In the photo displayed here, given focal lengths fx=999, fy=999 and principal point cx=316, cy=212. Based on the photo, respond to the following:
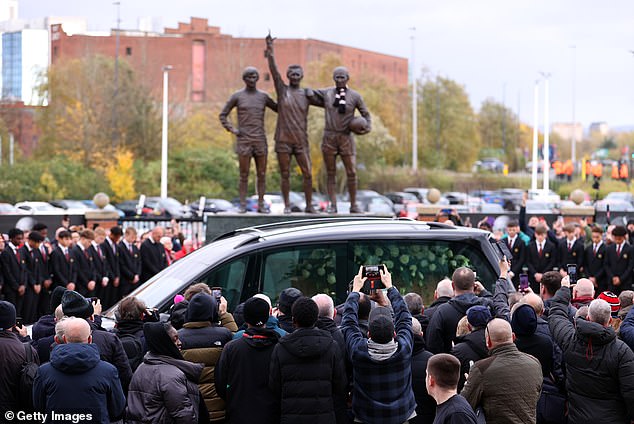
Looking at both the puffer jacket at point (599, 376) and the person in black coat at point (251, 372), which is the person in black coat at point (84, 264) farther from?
the puffer jacket at point (599, 376)

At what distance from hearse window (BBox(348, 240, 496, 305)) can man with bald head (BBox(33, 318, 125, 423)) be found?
3877mm

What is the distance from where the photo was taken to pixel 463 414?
570 centimetres

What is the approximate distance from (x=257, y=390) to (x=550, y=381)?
7.72ft

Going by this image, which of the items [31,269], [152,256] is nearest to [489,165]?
[152,256]

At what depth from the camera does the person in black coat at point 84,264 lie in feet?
55.6

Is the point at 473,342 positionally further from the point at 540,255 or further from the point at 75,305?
the point at 540,255

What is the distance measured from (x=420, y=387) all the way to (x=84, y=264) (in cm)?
1077

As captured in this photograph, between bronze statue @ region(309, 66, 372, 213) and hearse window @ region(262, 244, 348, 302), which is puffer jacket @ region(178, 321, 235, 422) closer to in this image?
hearse window @ region(262, 244, 348, 302)

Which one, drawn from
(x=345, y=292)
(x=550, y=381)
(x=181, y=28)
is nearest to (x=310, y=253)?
(x=345, y=292)

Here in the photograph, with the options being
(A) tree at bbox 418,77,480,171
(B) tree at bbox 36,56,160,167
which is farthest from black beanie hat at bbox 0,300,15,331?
(A) tree at bbox 418,77,480,171

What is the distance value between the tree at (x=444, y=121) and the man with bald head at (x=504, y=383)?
212 ft

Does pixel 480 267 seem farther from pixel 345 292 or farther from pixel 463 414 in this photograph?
pixel 463 414

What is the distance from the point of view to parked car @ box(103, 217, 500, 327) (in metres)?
9.55

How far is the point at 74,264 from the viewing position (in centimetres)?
1692
